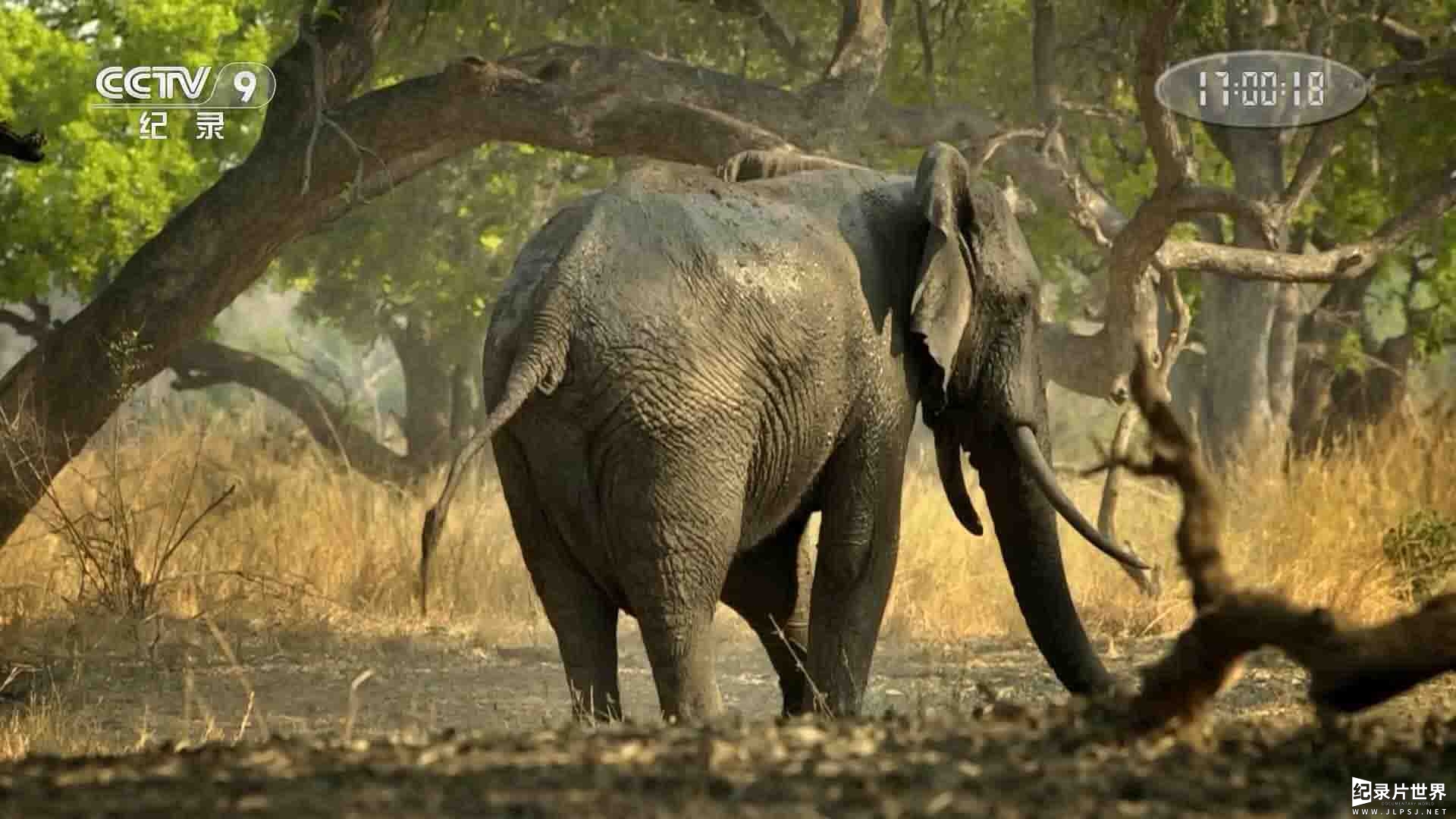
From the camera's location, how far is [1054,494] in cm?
883

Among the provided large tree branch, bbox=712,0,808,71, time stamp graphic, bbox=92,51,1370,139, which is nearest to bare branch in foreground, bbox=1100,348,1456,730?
time stamp graphic, bbox=92,51,1370,139

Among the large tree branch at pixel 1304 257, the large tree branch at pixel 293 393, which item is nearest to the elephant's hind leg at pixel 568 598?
the large tree branch at pixel 1304 257

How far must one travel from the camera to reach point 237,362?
2294 cm

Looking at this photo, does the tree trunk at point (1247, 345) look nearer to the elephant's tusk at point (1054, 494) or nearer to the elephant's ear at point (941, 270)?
the elephant's tusk at point (1054, 494)

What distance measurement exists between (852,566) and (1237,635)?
3204 mm

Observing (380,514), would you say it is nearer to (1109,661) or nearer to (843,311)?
(1109,661)

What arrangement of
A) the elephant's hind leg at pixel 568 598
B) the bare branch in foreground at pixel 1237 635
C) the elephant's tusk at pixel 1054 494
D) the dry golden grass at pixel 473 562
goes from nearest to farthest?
1. the bare branch in foreground at pixel 1237 635
2. the elephant's hind leg at pixel 568 598
3. the elephant's tusk at pixel 1054 494
4. the dry golden grass at pixel 473 562

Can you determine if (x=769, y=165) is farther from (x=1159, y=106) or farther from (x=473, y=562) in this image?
(x=473, y=562)

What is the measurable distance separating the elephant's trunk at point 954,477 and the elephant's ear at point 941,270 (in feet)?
1.61

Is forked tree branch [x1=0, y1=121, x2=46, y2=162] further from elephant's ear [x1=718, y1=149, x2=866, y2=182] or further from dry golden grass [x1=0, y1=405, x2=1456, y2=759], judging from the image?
dry golden grass [x1=0, y1=405, x2=1456, y2=759]

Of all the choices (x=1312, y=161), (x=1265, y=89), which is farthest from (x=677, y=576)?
(x=1265, y=89)

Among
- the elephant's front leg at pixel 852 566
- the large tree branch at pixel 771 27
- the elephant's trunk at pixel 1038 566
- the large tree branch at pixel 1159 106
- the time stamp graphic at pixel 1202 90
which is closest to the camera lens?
the elephant's front leg at pixel 852 566

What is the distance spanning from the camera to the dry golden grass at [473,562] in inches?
489

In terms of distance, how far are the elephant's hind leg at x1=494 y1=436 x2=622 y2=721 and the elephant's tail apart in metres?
0.37
